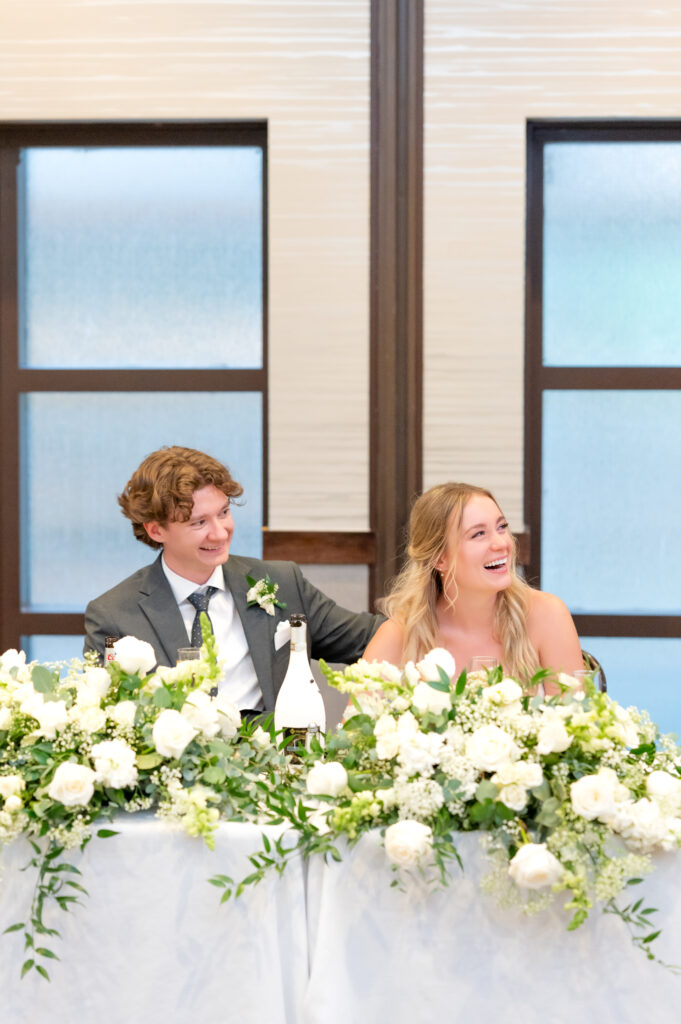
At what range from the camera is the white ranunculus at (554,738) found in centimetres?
146

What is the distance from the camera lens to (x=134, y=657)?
66.0 inches

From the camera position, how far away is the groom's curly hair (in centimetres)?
257

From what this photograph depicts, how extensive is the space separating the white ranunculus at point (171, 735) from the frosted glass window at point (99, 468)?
2085mm

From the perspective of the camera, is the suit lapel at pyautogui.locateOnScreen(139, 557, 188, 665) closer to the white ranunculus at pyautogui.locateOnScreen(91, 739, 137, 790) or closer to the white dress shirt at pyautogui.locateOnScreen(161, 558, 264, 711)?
the white dress shirt at pyautogui.locateOnScreen(161, 558, 264, 711)

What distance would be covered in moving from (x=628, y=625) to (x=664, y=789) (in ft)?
6.93

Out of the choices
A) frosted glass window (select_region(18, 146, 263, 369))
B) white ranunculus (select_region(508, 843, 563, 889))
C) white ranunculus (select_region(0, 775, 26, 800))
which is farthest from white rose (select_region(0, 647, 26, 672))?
frosted glass window (select_region(18, 146, 263, 369))

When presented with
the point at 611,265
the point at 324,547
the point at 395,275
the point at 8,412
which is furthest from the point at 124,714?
the point at 611,265

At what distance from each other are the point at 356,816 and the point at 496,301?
2.20 m

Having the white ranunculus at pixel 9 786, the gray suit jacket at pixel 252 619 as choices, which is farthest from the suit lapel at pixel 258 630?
the white ranunculus at pixel 9 786

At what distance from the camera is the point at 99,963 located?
1512mm

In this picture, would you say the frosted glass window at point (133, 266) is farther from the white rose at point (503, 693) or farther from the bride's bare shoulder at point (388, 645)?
the white rose at point (503, 693)

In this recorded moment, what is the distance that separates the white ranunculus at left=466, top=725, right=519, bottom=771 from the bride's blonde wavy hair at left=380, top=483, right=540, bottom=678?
3.31 feet

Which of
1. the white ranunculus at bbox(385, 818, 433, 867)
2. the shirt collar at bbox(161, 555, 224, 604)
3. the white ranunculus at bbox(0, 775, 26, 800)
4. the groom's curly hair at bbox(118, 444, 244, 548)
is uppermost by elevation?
the groom's curly hair at bbox(118, 444, 244, 548)

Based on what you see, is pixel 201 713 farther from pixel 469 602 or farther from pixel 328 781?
pixel 469 602
